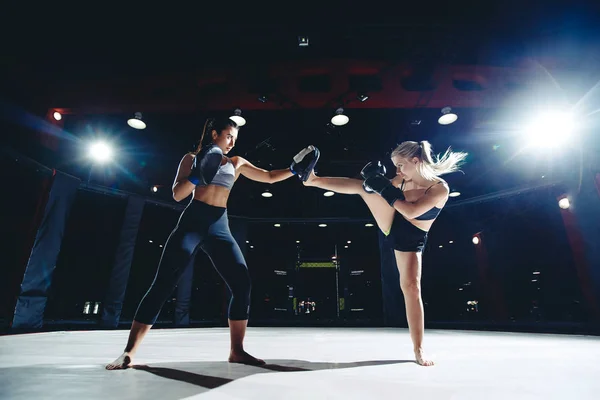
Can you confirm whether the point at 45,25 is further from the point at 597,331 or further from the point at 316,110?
the point at 597,331

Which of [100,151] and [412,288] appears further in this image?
[100,151]

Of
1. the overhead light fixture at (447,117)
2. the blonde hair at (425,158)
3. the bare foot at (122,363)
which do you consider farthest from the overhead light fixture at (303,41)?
the bare foot at (122,363)

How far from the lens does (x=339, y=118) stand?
432 centimetres

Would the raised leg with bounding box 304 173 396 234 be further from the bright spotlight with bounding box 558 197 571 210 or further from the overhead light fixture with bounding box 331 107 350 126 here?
the bright spotlight with bounding box 558 197 571 210

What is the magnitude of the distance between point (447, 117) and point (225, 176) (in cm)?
371

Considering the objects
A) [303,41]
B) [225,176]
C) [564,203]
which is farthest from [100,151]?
[564,203]

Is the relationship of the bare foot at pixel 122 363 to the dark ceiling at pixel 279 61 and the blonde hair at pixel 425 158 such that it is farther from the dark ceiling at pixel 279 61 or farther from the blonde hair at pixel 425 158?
the dark ceiling at pixel 279 61

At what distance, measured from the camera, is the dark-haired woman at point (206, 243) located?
4.82 feet

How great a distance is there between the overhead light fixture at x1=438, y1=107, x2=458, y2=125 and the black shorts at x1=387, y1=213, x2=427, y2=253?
118 inches

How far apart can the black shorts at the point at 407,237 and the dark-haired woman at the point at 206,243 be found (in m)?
0.89

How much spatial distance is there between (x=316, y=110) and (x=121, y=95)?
2.65 metres

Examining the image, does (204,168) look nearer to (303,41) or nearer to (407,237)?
(407,237)

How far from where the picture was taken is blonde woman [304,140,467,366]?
1.64 m

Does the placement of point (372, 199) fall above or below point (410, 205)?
above
